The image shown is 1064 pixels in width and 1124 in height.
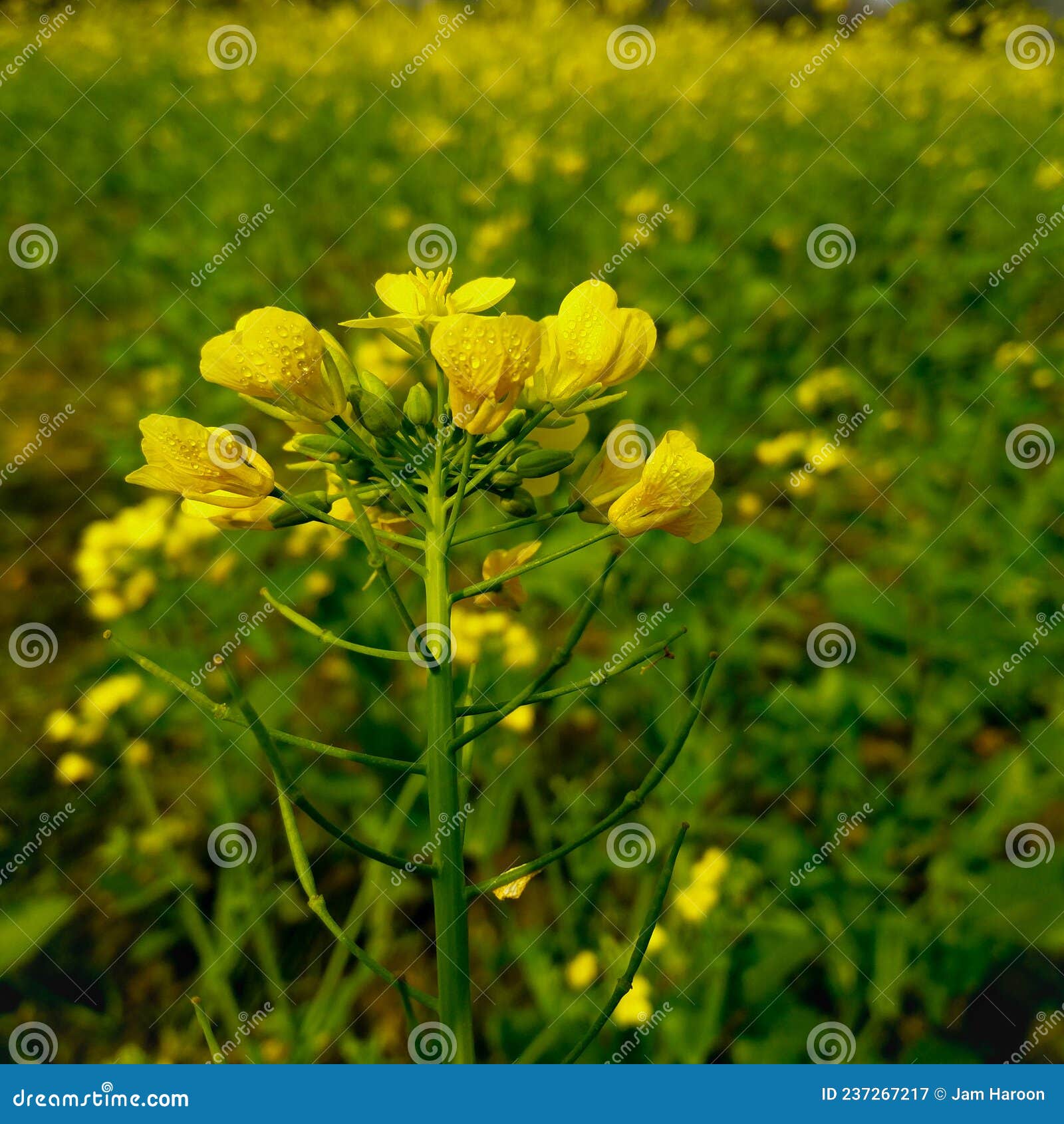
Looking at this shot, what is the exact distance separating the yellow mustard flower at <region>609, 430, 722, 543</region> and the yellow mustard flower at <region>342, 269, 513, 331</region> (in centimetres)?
19

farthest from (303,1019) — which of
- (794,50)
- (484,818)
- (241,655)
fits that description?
(794,50)

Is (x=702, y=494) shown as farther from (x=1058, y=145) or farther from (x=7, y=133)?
(x=7, y=133)

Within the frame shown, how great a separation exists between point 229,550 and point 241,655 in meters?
0.30

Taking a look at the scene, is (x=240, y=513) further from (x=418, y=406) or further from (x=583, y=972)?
(x=583, y=972)

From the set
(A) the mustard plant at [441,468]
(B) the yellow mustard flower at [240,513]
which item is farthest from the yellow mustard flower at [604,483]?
(B) the yellow mustard flower at [240,513]

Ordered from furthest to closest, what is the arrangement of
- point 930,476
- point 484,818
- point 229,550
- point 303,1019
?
point 930,476
point 229,550
point 484,818
point 303,1019

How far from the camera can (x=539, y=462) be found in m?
0.68

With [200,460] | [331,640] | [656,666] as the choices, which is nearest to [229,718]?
[331,640]

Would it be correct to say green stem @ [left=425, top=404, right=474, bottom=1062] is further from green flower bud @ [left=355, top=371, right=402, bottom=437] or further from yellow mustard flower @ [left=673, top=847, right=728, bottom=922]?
yellow mustard flower @ [left=673, top=847, right=728, bottom=922]

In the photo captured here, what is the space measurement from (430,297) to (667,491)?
263 mm

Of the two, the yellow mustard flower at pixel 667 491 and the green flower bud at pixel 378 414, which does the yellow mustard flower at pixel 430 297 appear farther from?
the yellow mustard flower at pixel 667 491

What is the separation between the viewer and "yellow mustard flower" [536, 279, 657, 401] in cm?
68

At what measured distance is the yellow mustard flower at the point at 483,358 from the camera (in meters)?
0.61

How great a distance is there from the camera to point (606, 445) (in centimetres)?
85
